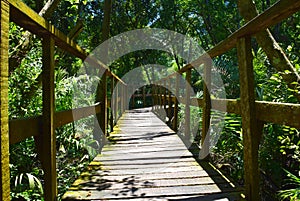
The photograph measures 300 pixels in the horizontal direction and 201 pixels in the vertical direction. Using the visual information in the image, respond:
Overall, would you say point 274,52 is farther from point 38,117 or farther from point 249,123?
point 38,117

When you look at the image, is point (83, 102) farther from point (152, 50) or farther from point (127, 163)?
point (152, 50)

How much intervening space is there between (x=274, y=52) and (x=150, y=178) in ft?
4.69

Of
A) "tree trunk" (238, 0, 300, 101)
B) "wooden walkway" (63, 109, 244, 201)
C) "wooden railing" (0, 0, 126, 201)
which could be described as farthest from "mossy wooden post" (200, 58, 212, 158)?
"wooden railing" (0, 0, 126, 201)

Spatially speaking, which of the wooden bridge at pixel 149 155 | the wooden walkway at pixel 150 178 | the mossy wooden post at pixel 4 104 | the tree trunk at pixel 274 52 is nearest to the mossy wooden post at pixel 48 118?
the wooden bridge at pixel 149 155

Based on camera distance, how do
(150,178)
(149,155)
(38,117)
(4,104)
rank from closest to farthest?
(4,104) → (38,117) → (150,178) → (149,155)

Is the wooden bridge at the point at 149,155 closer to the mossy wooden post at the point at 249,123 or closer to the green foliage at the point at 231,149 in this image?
the mossy wooden post at the point at 249,123

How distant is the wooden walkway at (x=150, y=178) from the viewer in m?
2.04

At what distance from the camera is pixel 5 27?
1.07 metres

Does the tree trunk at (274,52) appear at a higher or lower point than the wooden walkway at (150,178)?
higher

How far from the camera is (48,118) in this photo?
1.61 m

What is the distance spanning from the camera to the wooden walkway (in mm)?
2035

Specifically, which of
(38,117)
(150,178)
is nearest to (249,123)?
(150,178)

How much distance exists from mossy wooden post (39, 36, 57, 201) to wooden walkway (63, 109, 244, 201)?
389 millimetres

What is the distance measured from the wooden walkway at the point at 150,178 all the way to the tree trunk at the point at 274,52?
91 cm
